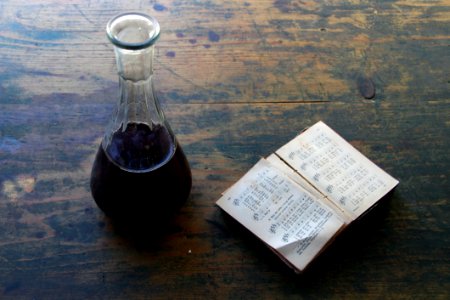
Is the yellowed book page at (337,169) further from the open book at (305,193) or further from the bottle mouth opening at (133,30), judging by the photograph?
the bottle mouth opening at (133,30)

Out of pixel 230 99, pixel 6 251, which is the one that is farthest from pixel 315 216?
pixel 6 251

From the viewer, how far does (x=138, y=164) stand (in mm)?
589

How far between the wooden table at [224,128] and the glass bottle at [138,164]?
0.15 feet

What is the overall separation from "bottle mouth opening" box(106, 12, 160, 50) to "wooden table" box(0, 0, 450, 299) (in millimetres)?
230

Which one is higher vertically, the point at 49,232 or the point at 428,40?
the point at 428,40

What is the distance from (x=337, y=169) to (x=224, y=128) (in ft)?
→ 0.49

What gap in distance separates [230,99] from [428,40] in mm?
317

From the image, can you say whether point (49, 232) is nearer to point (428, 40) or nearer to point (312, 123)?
point (312, 123)

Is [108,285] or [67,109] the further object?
[67,109]

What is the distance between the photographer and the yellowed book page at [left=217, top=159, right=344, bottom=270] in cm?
62

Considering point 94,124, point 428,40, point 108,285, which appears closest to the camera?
point 108,285

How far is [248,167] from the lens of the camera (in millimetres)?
706

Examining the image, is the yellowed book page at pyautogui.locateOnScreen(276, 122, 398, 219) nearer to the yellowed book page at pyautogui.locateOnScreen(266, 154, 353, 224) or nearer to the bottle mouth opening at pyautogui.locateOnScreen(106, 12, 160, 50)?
the yellowed book page at pyautogui.locateOnScreen(266, 154, 353, 224)

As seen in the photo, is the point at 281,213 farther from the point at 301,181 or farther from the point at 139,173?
the point at 139,173
